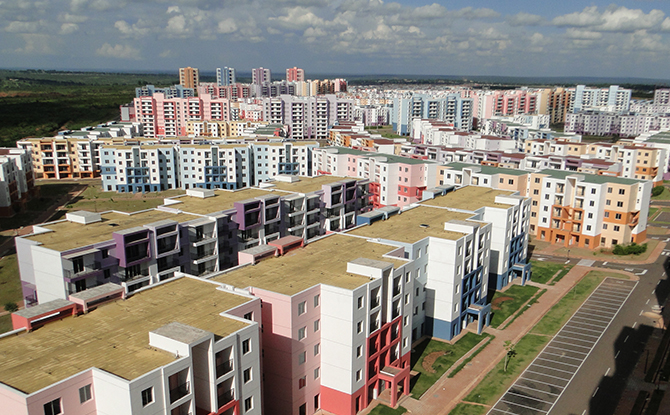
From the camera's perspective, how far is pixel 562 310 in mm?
60156

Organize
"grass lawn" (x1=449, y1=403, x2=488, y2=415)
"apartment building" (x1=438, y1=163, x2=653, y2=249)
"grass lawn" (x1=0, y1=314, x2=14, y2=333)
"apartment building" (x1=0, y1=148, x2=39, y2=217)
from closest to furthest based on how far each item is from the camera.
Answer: "grass lawn" (x1=449, y1=403, x2=488, y2=415)
"grass lawn" (x1=0, y1=314, x2=14, y2=333)
"apartment building" (x1=438, y1=163, x2=653, y2=249)
"apartment building" (x1=0, y1=148, x2=39, y2=217)

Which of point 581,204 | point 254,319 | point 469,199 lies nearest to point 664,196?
point 581,204

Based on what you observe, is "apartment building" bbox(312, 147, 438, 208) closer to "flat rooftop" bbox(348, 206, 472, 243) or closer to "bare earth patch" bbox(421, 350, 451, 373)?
"flat rooftop" bbox(348, 206, 472, 243)

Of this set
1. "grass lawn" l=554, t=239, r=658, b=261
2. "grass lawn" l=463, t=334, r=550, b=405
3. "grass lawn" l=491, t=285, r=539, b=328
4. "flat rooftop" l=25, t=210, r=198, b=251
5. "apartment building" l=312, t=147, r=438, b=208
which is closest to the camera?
"grass lawn" l=463, t=334, r=550, b=405

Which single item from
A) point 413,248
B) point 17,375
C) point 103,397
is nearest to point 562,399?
point 413,248

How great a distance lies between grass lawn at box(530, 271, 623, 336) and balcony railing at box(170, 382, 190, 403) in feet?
131

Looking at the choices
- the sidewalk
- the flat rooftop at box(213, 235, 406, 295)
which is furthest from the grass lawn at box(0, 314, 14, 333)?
the sidewalk

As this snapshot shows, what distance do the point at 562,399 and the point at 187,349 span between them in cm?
3223

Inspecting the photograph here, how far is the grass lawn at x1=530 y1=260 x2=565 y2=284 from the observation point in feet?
229

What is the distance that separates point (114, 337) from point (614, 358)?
44707 millimetres

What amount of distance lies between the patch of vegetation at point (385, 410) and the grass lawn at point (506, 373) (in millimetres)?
5898

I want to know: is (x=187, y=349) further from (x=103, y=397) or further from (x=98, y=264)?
(x=98, y=264)

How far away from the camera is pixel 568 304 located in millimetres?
61812

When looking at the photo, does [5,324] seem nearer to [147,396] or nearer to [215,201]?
[215,201]
